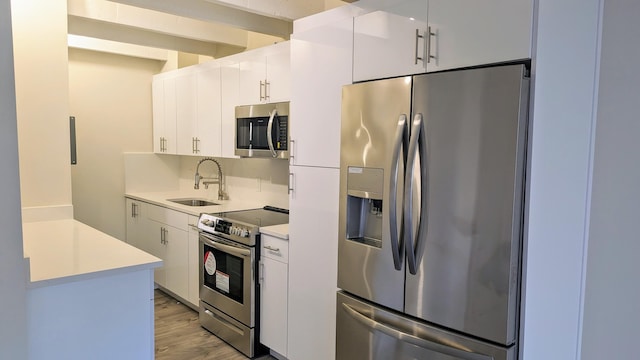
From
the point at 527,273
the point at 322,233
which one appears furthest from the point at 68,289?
the point at 527,273

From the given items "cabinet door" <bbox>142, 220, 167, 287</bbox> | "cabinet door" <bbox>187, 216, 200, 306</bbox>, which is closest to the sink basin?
"cabinet door" <bbox>142, 220, 167, 287</bbox>

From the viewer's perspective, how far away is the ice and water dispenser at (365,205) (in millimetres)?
2025

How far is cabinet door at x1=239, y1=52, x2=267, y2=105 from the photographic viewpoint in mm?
3291

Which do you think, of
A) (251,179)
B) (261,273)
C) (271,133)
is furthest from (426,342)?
(251,179)

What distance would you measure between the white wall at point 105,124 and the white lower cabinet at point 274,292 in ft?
8.70

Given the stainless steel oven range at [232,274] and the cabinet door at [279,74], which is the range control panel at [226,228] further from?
the cabinet door at [279,74]

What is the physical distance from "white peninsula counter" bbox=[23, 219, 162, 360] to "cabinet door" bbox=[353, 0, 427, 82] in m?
1.44

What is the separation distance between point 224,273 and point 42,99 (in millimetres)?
1809

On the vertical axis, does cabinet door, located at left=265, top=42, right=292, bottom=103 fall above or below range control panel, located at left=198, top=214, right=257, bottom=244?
above

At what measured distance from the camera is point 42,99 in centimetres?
298

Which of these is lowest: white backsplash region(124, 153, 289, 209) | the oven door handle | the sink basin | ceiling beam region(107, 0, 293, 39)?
the oven door handle

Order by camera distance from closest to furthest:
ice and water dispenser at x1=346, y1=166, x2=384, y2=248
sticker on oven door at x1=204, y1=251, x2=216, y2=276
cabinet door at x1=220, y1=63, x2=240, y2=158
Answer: ice and water dispenser at x1=346, y1=166, x2=384, y2=248 → sticker on oven door at x1=204, y1=251, x2=216, y2=276 → cabinet door at x1=220, y1=63, x2=240, y2=158

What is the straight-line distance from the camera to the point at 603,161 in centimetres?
186

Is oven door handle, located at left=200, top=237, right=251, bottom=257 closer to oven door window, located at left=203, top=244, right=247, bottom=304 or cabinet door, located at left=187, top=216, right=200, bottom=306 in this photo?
oven door window, located at left=203, top=244, right=247, bottom=304
